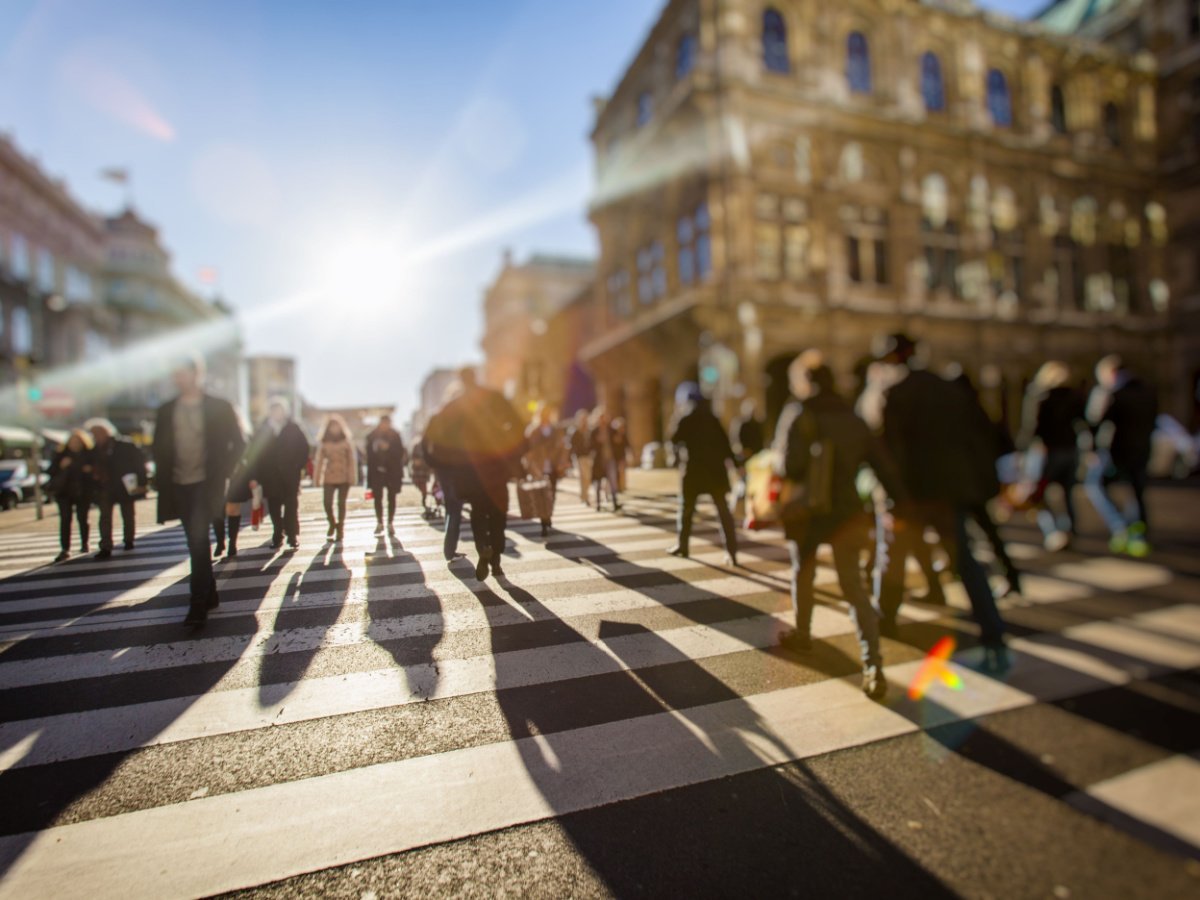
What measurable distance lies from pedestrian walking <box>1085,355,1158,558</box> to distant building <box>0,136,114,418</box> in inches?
326

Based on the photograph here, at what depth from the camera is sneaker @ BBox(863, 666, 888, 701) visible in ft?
9.95

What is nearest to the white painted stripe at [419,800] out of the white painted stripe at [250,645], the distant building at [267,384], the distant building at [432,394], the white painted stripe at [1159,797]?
the white painted stripe at [250,645]

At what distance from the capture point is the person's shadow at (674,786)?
185cm

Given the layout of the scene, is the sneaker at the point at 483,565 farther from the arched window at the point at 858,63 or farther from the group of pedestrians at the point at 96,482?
the arched window at the point at 858,63

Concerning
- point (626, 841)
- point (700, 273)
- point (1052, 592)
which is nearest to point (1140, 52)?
point (700, 273)

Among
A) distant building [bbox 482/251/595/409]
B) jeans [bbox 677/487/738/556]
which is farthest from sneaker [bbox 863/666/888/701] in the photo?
distant building [bbox 482/251/595/409]

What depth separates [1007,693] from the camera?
2938 millimetres

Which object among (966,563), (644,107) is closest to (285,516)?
(966,563)

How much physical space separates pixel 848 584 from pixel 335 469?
2.79 meters

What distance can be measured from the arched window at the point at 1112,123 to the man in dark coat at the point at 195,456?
35.8m

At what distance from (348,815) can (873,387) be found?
3401 mm

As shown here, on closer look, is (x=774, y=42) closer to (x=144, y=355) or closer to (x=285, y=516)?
(x=144, y=355)

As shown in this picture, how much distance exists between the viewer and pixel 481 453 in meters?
3.32

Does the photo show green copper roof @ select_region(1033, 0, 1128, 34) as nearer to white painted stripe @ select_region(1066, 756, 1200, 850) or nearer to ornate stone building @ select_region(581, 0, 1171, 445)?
ornate stone building @ select_region(581, 0, 1171, 445)
